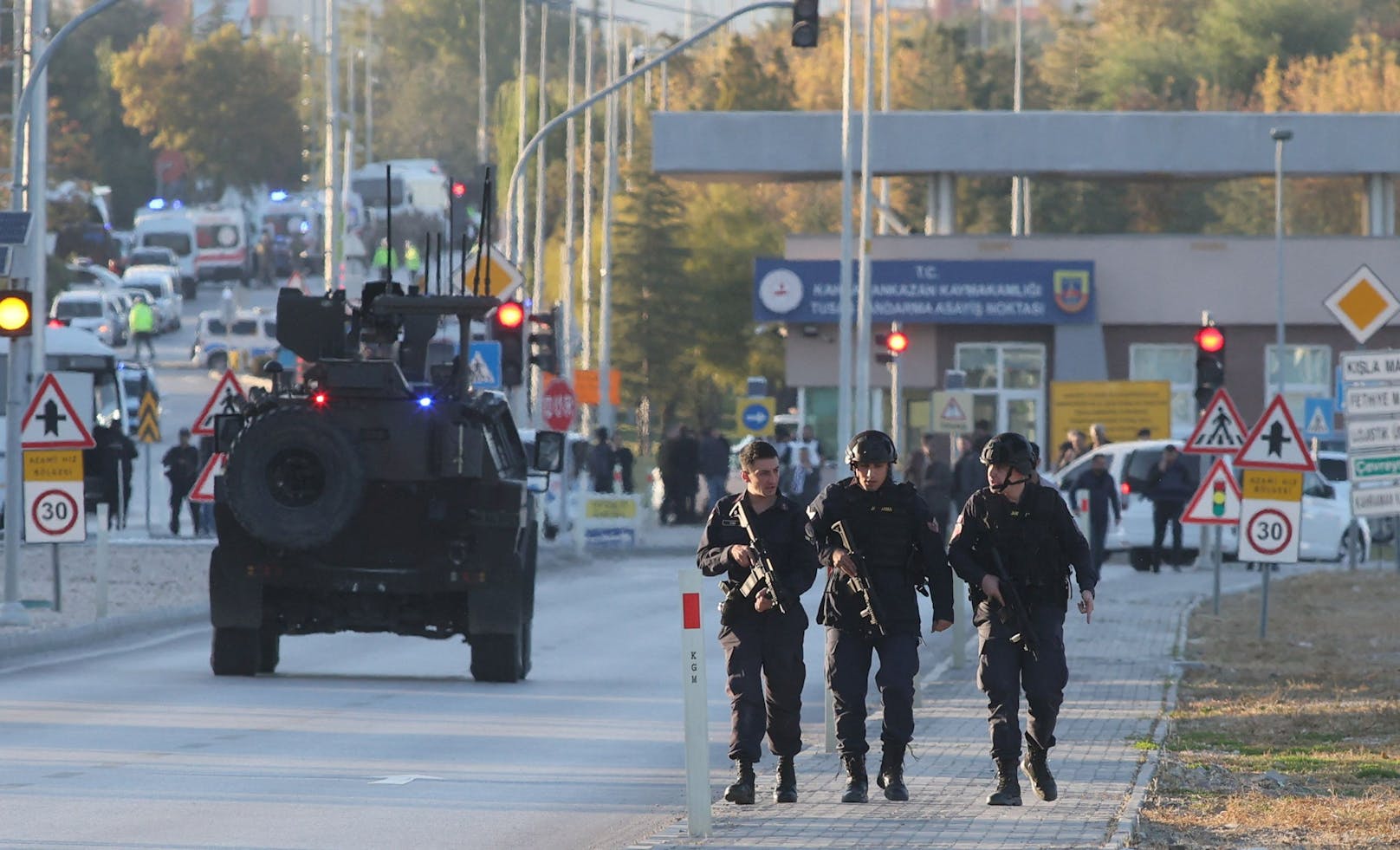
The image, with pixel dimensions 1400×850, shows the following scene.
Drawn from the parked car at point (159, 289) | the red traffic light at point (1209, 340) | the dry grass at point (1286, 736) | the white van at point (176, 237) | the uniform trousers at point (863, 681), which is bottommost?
the dry grass at point (1286, 736)

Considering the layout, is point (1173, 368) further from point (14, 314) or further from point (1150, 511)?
point (14, 314)

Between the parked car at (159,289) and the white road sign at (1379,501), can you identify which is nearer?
the white road sign at (1379,501)

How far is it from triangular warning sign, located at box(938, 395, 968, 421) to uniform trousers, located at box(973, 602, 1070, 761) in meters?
32.6

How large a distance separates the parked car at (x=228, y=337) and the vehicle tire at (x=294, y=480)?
61659 mm

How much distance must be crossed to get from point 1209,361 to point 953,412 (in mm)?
11538

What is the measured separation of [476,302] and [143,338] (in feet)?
228

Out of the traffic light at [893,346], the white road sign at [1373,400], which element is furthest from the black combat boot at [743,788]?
the traffic light at [893,346]

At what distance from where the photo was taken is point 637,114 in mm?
97938

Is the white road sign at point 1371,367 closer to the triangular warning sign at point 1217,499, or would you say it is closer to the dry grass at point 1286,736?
the triangular warning sign at point 1217,499

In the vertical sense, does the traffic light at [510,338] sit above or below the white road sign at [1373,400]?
above

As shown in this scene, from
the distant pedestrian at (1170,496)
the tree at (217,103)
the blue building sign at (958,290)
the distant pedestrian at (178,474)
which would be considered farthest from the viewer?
the tree at (217,103)

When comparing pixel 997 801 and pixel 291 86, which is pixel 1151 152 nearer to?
pixel 997 801

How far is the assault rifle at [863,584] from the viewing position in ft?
36.8

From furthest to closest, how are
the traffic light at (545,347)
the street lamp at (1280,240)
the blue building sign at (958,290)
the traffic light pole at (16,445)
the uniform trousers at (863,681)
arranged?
the blue building sign at (958,290), the street lamp at (1280,240), the traffic light at (545,347), the traffic light pole at (16,445), the uniform trousers at (863,681)
